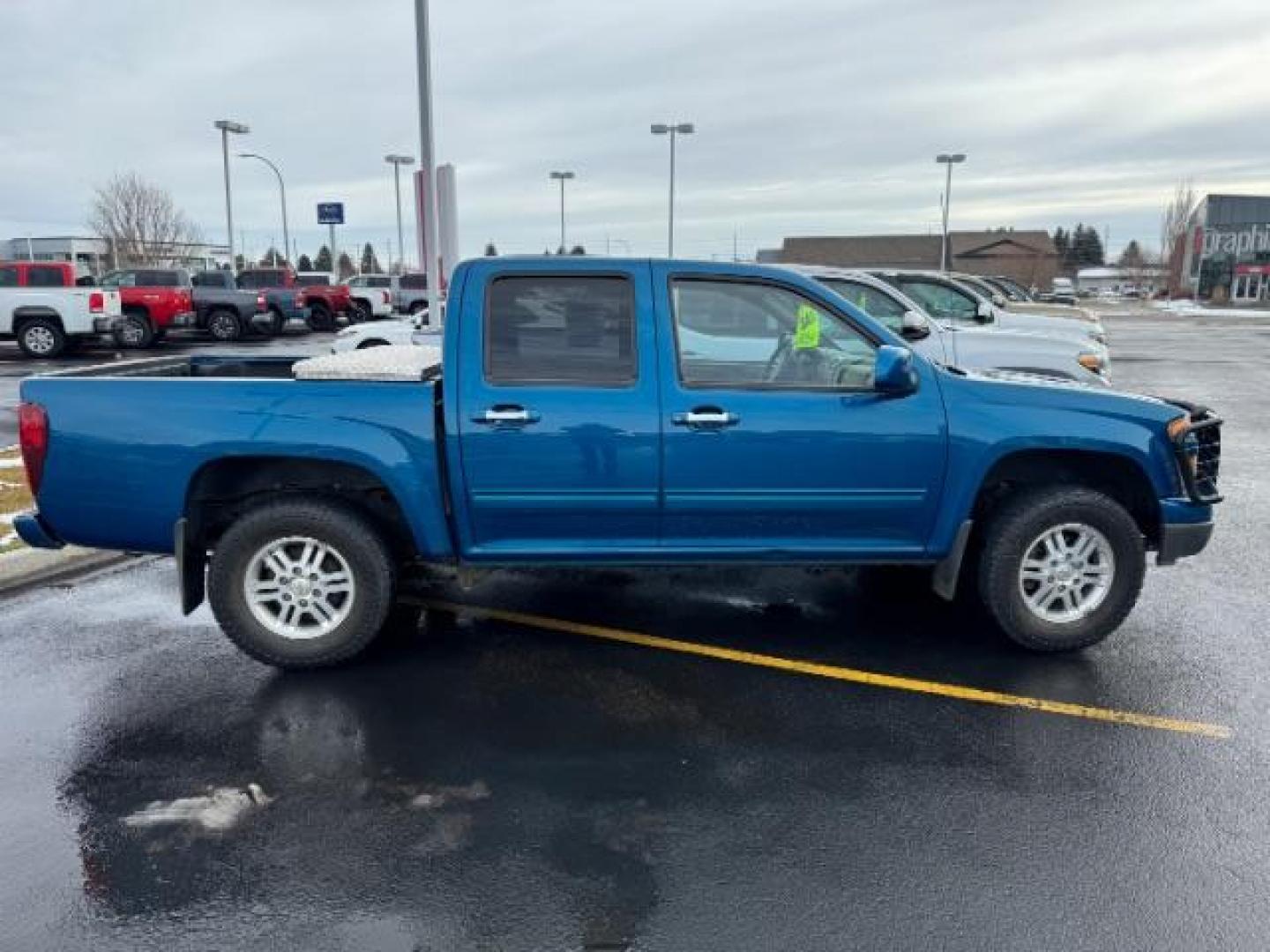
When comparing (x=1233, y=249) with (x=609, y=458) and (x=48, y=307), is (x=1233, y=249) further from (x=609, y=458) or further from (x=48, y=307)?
(x=609, y=458)

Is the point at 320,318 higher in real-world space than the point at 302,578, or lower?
higher

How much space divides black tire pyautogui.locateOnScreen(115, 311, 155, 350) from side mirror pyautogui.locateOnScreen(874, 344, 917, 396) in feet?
71.1

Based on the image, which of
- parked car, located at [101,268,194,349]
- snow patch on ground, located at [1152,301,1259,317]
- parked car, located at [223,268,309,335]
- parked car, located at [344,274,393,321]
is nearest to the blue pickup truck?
parked car, located at [101,268,194,349]

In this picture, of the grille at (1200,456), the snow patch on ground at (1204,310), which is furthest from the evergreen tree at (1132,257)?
the grille at (1200,456)

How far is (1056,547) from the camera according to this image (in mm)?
4836

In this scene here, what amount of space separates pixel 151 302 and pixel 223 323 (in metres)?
2.28

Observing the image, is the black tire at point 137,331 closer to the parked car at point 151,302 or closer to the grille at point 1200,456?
the parked car at point 151,302

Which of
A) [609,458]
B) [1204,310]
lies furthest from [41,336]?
[1204,310]

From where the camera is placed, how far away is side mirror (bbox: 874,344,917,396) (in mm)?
4391

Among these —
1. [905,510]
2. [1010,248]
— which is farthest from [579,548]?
[1010,248]

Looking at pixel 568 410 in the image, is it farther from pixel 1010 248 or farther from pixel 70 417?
pixel 1010 248

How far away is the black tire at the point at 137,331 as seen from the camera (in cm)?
2225

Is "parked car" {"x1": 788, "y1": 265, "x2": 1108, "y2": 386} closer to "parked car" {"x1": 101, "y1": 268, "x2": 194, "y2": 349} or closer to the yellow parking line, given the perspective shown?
the yellow parking line

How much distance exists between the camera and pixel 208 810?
3.53m
